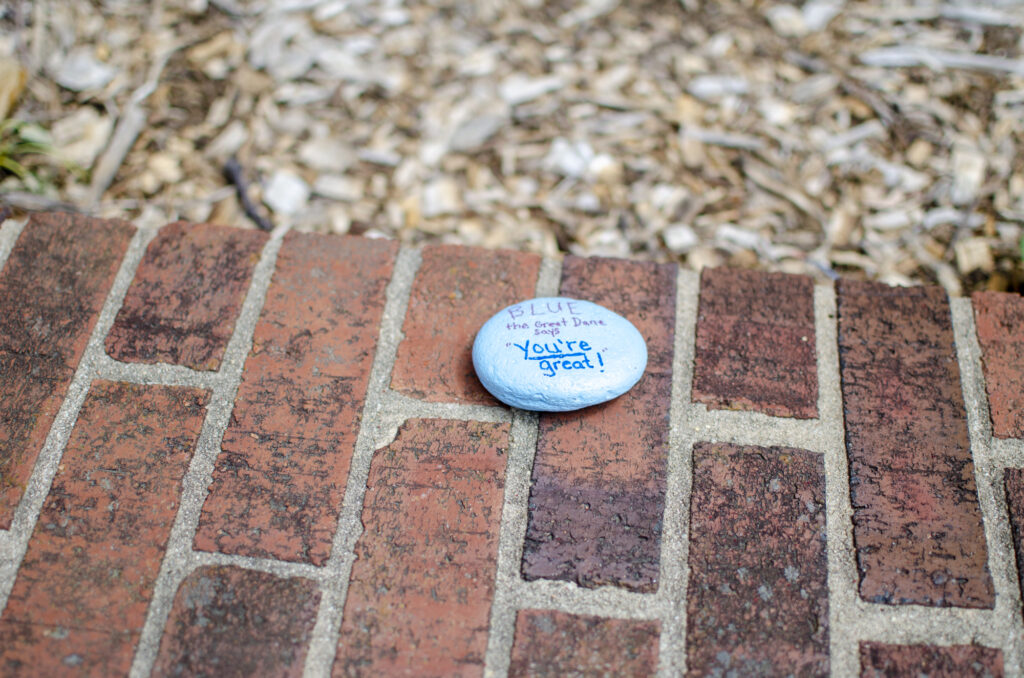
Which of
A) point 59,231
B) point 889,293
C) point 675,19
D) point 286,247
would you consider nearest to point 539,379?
point 286,247

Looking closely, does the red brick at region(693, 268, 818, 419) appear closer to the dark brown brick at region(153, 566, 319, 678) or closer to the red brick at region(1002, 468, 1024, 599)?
the red brick at region(1002, 468, 1024, 599)

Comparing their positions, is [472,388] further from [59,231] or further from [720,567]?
[59,231]

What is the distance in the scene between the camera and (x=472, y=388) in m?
1.22

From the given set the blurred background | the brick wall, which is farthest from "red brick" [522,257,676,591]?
the blurred background

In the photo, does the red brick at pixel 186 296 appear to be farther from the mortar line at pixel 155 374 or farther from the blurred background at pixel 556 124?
the blurred background at pixel 556 124

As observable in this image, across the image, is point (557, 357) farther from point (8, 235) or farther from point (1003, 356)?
point (8, 235)

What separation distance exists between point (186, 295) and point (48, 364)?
23cm

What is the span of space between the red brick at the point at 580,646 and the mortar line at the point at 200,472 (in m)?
0.47

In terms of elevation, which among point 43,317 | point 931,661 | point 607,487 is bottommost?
point 931,661

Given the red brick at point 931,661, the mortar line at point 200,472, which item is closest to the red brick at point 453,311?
the mortar line at point 200,472

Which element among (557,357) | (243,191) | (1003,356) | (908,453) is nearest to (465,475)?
(557,357)

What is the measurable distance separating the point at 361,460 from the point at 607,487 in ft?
1.18

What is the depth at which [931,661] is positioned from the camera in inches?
41.6

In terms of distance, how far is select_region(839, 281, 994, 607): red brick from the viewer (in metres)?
1.10
